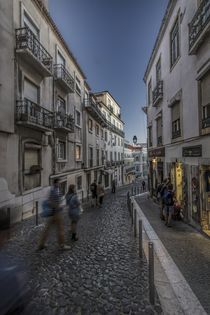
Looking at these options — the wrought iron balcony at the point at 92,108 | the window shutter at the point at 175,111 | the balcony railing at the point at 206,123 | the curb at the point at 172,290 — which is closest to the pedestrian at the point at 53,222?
the curb at the point at 172,290

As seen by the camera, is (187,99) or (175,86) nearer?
(187,99)

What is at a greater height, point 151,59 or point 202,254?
point 151,59

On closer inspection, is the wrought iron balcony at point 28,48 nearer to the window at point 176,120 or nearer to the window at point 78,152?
the window at point 176,120

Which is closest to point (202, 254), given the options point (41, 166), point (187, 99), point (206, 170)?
point (206, 170)

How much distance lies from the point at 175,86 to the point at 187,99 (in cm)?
201

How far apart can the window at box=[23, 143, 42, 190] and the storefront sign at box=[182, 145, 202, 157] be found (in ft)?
24.9

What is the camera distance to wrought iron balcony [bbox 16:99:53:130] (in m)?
9.02

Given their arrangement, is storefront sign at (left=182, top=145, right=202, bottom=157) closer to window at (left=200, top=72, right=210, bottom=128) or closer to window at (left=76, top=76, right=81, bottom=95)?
window at (left=200, top=72, right=210, bottom=128)

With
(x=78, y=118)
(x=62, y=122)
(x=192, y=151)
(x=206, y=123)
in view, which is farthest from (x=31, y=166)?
(x=78, y=118)

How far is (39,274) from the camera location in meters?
4.04

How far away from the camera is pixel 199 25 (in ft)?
23.5

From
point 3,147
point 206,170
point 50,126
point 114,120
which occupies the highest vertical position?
point 114,120

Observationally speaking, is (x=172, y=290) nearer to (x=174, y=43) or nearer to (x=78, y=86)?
(x=174, y=43)

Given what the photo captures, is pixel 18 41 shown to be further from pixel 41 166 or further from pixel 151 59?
pixel 151 59
